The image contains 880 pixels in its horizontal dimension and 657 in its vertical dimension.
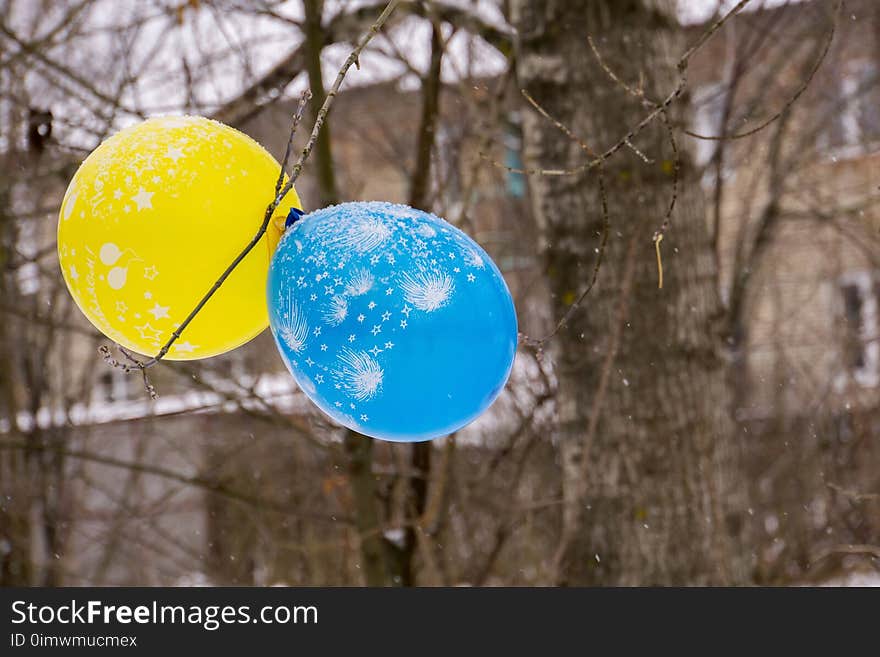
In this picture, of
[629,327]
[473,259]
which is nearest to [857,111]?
[629,327]

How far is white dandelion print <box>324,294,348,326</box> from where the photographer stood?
1.39 m

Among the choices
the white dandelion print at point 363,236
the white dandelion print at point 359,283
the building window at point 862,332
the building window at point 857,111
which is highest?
the building window at point 857,111

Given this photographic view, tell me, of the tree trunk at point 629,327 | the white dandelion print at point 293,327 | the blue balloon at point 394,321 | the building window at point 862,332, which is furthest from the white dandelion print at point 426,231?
the building window at point 862,332

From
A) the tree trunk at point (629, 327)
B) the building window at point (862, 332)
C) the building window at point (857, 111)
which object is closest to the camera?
the tree trunk at point (629, 327)

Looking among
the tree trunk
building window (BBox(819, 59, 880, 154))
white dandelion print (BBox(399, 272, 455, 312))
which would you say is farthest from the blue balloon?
building window (BBox(819, 59, 880, 154))

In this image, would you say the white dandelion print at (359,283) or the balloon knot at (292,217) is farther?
the balloon knot at (292,217)

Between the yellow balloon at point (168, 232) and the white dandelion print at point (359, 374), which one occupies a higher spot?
the yellow balloon at point (168, 232)

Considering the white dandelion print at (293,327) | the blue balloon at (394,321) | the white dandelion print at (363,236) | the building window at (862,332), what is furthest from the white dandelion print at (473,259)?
the building window at (862,332)

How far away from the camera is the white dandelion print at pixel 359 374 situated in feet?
4.54

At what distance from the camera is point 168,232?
58.1 inches

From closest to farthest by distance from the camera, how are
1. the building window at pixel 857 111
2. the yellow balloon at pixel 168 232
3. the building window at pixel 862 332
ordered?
the yellow balloon at pixel 168 232
the building window at pixel 862 332
the building window at pixel 857 111

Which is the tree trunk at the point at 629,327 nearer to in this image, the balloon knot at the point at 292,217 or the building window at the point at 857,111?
the balloon knot at the point at 292,217

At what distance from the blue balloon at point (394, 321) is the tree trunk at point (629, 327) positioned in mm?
1456

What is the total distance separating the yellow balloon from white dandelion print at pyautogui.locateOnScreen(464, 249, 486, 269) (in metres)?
0.35
